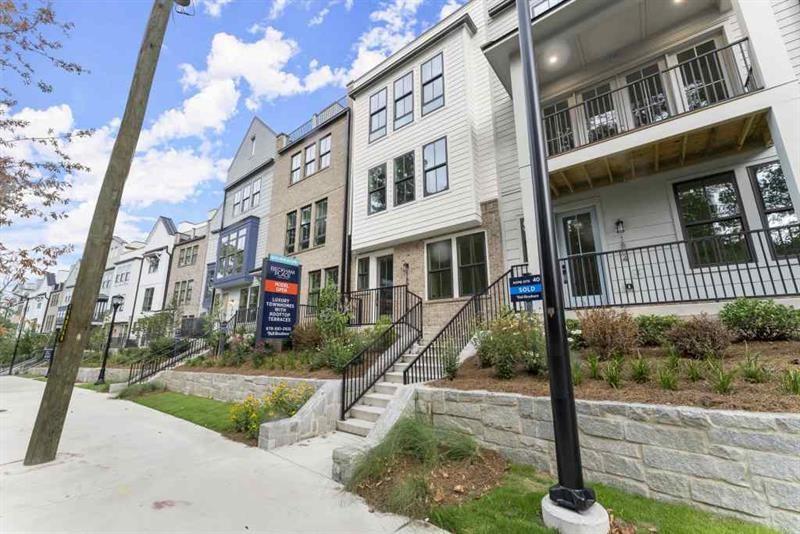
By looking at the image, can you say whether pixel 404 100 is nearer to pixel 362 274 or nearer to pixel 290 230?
pixel 362 274

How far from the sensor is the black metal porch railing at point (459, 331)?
6.21 metres

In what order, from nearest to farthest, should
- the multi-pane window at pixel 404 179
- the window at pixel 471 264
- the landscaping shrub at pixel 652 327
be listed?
the landscaping shrub at pixel 652 327 < the window at pixel 471 264 < the multi-pane window at pixel 404 179

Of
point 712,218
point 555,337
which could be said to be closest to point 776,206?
point 712,218

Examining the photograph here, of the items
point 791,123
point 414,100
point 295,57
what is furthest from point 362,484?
point 295,57

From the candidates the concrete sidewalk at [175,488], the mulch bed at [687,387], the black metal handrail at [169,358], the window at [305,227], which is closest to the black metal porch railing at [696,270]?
the mulch bed at [687,387]

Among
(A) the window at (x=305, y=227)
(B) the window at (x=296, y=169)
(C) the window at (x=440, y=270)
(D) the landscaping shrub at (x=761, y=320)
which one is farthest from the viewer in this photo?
(B) the window at (x=296, y=169)

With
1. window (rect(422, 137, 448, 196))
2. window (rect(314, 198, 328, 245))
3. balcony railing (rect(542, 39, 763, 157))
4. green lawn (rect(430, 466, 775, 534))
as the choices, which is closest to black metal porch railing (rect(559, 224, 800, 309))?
balcony railing (rect(542, 39, 763, 157))

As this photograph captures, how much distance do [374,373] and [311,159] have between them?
12222mm

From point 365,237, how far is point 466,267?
3925 millimetres

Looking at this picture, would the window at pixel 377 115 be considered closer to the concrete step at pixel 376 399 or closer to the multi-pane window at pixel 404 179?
the multi-pane window at pixel 404 179

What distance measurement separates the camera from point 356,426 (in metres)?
5.87

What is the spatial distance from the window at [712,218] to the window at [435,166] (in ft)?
19.0

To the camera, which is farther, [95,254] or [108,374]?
[108,374]

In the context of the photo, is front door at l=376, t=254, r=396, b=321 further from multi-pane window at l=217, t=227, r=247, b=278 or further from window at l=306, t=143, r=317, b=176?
multi-pane window at l=217, t=227, r=247, b=278
